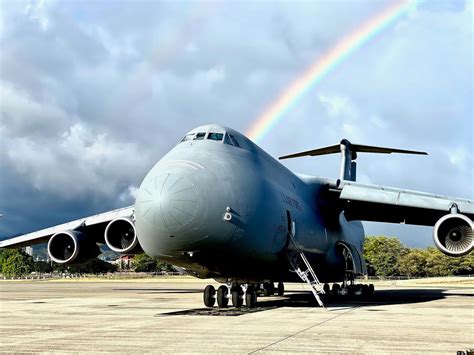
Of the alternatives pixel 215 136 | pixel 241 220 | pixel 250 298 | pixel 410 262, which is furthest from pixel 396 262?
pixel 241 220

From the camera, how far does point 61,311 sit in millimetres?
15258

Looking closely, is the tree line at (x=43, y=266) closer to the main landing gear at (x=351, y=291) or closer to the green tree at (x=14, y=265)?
the green tree at (x=14, y=265)

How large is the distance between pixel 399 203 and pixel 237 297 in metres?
8.18

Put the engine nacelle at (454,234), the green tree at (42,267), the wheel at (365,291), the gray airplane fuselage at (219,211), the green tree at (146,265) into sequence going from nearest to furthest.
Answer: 1. the gray airplane fuselage at (219,211)
2. the engine nacelle at (454,234)
3. the wheel at (365,291)
4. the green tree at (146,265)
5. the green tree at (42,267)

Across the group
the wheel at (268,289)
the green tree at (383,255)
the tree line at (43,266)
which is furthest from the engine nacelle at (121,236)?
the green tree at (383,255)

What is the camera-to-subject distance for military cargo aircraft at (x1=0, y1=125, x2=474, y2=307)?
42.5 feet

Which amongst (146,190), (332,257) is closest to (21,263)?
(332,257)

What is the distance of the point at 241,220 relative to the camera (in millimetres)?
13742

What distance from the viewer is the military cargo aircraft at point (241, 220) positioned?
12.9 meters


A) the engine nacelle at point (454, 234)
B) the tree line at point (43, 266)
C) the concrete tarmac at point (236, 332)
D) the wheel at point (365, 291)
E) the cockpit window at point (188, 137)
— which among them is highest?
the tree line at point (43, 266)

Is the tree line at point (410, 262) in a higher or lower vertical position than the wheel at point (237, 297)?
higher

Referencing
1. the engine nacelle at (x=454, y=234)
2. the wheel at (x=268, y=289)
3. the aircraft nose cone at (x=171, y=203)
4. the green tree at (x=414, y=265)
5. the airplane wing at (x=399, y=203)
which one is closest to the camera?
the aircraft nose cone at (x=171, y=203)

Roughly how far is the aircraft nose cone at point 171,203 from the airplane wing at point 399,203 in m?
9.93

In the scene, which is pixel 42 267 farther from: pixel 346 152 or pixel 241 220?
pixel 241 220
